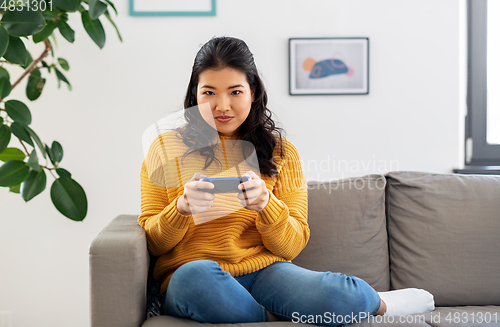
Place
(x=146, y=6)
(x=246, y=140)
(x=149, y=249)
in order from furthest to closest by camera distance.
Answer: (x=146, y=6)
(x=246, y=140)
(x=149, y=249)

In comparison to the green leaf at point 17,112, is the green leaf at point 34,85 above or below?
above

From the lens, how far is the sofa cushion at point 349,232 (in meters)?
1.33

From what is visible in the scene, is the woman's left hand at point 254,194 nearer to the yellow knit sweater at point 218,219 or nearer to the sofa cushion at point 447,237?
the yellow knit sweater at point 218,219

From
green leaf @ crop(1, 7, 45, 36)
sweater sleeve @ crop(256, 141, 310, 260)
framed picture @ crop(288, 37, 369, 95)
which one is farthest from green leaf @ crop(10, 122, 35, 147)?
framed picture @ crop(288, 37, 369, 95)

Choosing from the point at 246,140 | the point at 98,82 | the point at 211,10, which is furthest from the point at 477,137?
the point at 98,82

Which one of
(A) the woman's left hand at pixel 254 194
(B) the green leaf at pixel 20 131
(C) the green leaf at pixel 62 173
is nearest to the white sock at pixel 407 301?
(A) the woman's left hand at pixel 254 194

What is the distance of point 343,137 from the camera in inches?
74.1

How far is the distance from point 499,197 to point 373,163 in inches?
24.1

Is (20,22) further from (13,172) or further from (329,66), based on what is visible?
(329,66)

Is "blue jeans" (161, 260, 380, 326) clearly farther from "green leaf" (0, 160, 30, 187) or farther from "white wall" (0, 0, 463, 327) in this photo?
"white wall" (0, 0, 463, 327)

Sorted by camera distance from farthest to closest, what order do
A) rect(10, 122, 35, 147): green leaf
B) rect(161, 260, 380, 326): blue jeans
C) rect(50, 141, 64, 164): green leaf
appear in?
rect(50, 141, 64, 164): green leaf < rect(10, 122, 35, 147): green leaf < rect(161, 260, 380, 326): blue jeans

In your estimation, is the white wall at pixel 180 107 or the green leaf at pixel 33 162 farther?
the white wall at pixel 180 107

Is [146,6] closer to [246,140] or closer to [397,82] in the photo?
[246,140]

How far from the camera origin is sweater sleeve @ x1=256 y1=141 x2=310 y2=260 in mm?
1082
